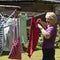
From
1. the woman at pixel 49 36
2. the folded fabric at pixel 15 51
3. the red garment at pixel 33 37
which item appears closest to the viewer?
the woman at pixel 49 36

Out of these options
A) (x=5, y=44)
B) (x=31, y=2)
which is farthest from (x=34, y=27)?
(x=31, y=2)

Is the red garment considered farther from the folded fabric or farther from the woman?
the folded fabric

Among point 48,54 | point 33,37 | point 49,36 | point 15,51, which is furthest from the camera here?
point 15,51

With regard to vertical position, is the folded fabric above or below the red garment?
below

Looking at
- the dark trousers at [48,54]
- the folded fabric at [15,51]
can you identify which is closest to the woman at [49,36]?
the dark trousers at [48,54]

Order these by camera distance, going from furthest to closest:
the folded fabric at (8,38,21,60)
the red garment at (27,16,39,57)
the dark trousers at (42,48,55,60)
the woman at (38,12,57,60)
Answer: the folded fabric at (8,38,21,60)
the red garment at (27,16,39,57)
the dark trousers at (42,48,55,60)
the woman at (38,12,57,60)

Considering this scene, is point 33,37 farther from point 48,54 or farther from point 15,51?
point 15,51

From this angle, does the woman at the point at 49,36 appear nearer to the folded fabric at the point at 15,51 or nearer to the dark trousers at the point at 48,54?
the dark trousers at the point at 48,54

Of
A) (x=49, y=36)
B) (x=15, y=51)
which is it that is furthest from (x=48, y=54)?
(x=15, y=51)

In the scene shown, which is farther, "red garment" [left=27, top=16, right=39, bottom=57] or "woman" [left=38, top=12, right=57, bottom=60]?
"red garment" [left=27, top=16, right=39, bottom=57]

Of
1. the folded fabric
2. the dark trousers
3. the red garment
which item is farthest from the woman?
the folded fabric

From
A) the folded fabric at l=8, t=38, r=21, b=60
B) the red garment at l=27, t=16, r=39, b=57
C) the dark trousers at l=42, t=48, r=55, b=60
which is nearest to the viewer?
the dark trousers at l=42, t=48, r=55, b=60

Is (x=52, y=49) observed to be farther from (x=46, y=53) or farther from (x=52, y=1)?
(x=52, y=1)

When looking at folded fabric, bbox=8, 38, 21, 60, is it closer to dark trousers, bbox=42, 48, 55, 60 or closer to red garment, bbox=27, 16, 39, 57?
red garment, bbox=27, 16, 39, 57
